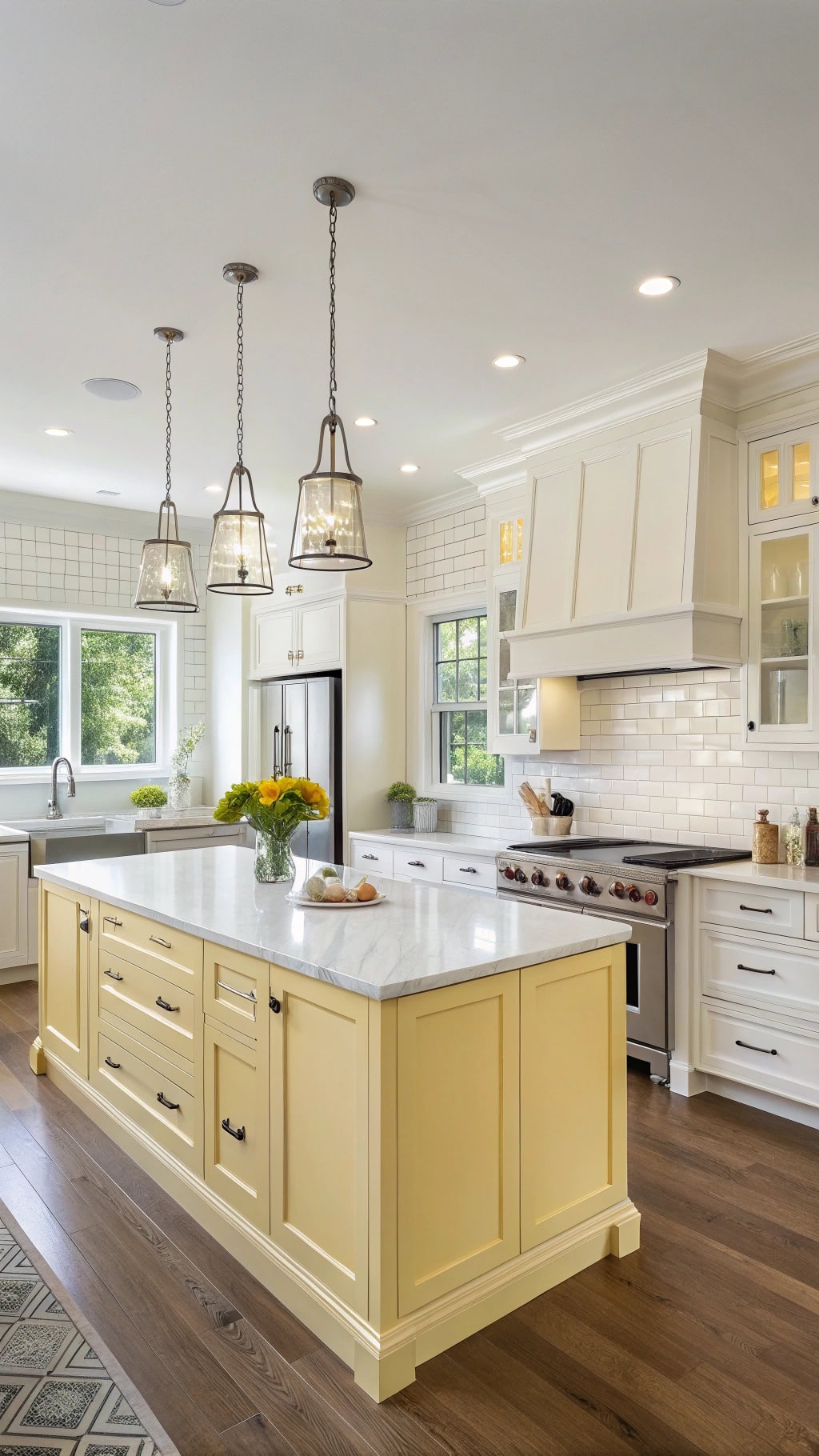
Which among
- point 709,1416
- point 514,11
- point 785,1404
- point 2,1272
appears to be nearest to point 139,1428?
point 2,1272

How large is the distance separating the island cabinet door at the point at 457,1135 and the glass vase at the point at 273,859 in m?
1.19

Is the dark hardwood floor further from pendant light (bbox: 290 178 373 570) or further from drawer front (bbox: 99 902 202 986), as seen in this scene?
pendant light (bbox: 290 178 373 570)

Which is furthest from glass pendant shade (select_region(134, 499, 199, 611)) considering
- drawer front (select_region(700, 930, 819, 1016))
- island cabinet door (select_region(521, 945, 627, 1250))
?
drawer front (select_region(700, 930, 819, 1016))

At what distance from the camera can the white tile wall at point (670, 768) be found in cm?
387

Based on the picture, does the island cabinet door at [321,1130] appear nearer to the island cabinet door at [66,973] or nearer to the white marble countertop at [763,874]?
the island cabinet door at [66,973]

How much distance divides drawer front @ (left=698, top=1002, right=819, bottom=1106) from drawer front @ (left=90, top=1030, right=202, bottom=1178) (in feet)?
6.72

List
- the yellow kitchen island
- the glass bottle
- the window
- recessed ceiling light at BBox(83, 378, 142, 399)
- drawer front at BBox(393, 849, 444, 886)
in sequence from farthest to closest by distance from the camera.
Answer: the window
drawer front at BBox(393, 849, 444, 886)
recessed ceiling light at BBox(83, 378, 142, 399)
the glass bottle
the yellow kitchen island

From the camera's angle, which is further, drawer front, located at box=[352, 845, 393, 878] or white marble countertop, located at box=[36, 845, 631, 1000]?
drawer front, located at box=[352, 845, 393, 878]

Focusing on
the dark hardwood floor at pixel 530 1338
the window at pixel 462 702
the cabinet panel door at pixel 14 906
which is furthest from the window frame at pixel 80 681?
the dark hardwood floor at pixel 530 1338

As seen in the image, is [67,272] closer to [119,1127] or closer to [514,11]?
[514,11]

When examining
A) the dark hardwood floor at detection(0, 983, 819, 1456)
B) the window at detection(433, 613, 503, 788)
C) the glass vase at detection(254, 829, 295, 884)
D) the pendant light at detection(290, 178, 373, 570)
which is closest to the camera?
the dark hardwood floor at detection(0, 983, 819, 1456)

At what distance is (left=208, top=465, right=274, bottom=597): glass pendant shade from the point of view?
2934 millimetres

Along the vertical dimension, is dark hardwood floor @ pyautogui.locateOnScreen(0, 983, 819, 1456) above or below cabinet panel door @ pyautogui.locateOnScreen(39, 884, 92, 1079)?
below

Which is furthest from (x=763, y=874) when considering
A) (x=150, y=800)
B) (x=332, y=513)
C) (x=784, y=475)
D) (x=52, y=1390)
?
(x=150, y=800)
